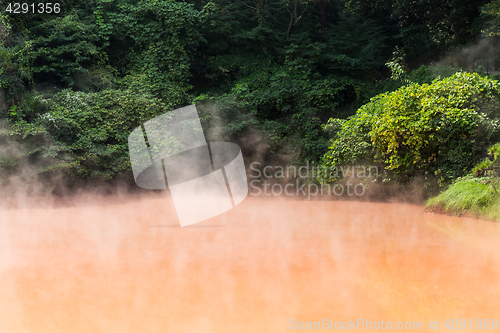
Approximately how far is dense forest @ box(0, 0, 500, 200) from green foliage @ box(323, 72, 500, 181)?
0.03m

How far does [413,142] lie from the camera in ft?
22.0

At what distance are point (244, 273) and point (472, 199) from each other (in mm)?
3967

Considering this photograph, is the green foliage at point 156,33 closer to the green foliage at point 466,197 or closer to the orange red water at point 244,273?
the orange red water at point 244,273

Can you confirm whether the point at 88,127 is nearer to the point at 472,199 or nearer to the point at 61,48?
the point at 61,48

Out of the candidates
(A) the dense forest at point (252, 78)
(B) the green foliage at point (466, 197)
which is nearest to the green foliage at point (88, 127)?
(A) the dense forest at point (252, 78)

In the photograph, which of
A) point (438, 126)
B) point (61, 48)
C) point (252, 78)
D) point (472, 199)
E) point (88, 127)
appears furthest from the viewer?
point (252, 78)

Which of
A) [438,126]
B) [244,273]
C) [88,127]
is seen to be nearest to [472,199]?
[438,126]

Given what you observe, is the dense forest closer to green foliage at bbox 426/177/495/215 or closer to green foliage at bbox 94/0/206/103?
green foliage at bbox 94/0/206/103

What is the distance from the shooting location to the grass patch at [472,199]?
5.55 metres

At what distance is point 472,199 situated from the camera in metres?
5.81

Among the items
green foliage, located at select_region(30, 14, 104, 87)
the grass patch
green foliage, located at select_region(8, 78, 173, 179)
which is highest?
green foliage, located at select_region(30, 14, 104, 87)

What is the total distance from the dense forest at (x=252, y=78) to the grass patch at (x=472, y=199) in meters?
0.54

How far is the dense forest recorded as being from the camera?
7.37 metres

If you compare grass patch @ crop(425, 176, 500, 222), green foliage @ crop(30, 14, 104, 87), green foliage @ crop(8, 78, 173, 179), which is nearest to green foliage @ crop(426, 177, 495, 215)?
grass patch @ crop(425, 176, 500, 222)
